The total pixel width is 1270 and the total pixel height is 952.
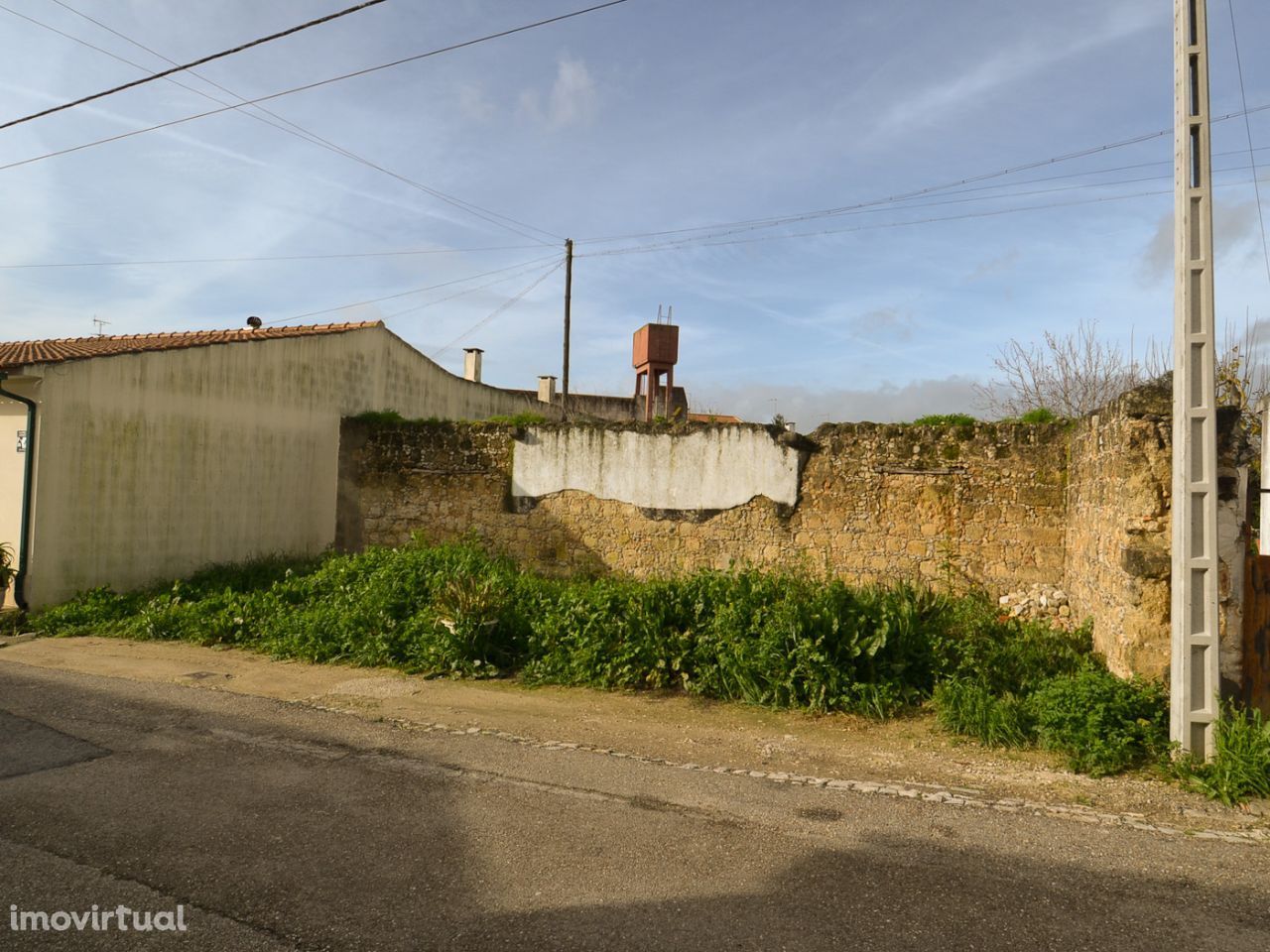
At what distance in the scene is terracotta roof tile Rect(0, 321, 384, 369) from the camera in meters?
11.7

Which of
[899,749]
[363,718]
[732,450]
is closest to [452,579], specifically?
[363,718]

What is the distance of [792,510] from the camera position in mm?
9992

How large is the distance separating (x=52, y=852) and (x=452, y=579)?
5.31 metres

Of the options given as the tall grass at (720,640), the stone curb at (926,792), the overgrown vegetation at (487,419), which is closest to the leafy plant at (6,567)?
the tall grass at (720,640)

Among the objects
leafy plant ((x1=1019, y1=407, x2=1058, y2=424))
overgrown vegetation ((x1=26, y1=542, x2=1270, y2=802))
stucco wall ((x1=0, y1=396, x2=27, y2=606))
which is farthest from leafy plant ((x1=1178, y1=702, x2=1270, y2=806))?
stucco wall ((x1=0, y1=396, x2=27, y2=606))

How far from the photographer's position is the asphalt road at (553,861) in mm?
3416

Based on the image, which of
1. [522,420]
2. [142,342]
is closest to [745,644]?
[522,420]

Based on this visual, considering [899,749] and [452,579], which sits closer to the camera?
[899,749]

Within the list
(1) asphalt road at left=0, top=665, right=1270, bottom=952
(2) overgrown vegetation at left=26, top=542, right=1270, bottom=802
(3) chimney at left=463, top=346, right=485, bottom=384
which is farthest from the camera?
(3) chimney at left=463, top=346, right=485, bottom=384

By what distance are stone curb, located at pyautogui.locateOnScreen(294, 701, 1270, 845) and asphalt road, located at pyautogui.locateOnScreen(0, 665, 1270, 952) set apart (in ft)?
0.37

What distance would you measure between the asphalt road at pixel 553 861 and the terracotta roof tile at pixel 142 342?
313 inches

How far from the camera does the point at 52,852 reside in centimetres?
411

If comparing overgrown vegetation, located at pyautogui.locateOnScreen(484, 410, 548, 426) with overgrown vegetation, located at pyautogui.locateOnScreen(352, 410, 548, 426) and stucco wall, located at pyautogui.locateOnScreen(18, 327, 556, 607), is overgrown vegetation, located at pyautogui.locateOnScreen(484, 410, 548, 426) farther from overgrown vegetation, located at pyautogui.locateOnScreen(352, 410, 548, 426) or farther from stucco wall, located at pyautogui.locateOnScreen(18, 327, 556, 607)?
stucco wall, located at pyautogui.locateOnScreen(18, 327, 556, 607)

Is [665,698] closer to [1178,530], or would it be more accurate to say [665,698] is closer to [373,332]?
[1178,530]
